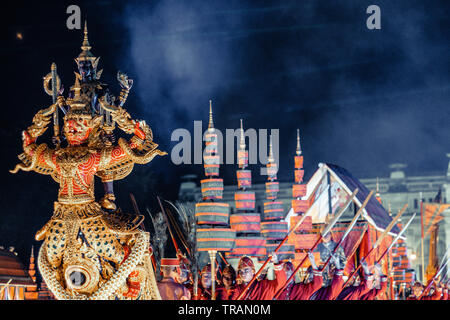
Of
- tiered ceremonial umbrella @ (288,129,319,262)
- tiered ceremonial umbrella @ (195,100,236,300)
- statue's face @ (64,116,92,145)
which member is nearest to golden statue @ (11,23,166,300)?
statue's face @ (64,116,92,145)

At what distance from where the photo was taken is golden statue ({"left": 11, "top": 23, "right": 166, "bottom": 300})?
810 centimetres

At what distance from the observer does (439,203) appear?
2853 cm

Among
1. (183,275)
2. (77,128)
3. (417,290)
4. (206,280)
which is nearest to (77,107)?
(77,128)

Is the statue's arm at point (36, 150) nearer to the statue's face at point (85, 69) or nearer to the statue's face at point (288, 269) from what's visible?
the statue's face at point (85, 69)

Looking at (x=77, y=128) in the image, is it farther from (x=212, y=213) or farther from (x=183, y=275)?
(x=212, y=213)

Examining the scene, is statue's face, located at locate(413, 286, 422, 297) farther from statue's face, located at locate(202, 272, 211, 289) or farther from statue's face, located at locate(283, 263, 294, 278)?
statue's face, located at locate(202, 272, 211, 289)

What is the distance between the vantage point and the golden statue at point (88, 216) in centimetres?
810

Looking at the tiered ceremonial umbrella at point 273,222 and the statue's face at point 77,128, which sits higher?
the statue's face at point 77,128

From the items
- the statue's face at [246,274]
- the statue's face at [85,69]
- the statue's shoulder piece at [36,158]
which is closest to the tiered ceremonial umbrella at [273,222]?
the statue's face at [246,274]

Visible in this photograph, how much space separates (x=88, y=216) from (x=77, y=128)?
86 centimetres

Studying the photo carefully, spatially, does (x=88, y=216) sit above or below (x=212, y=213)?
above

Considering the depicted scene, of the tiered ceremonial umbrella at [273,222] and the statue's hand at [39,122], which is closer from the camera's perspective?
the statue's hand at [39,122]

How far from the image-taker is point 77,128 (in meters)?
8.38
